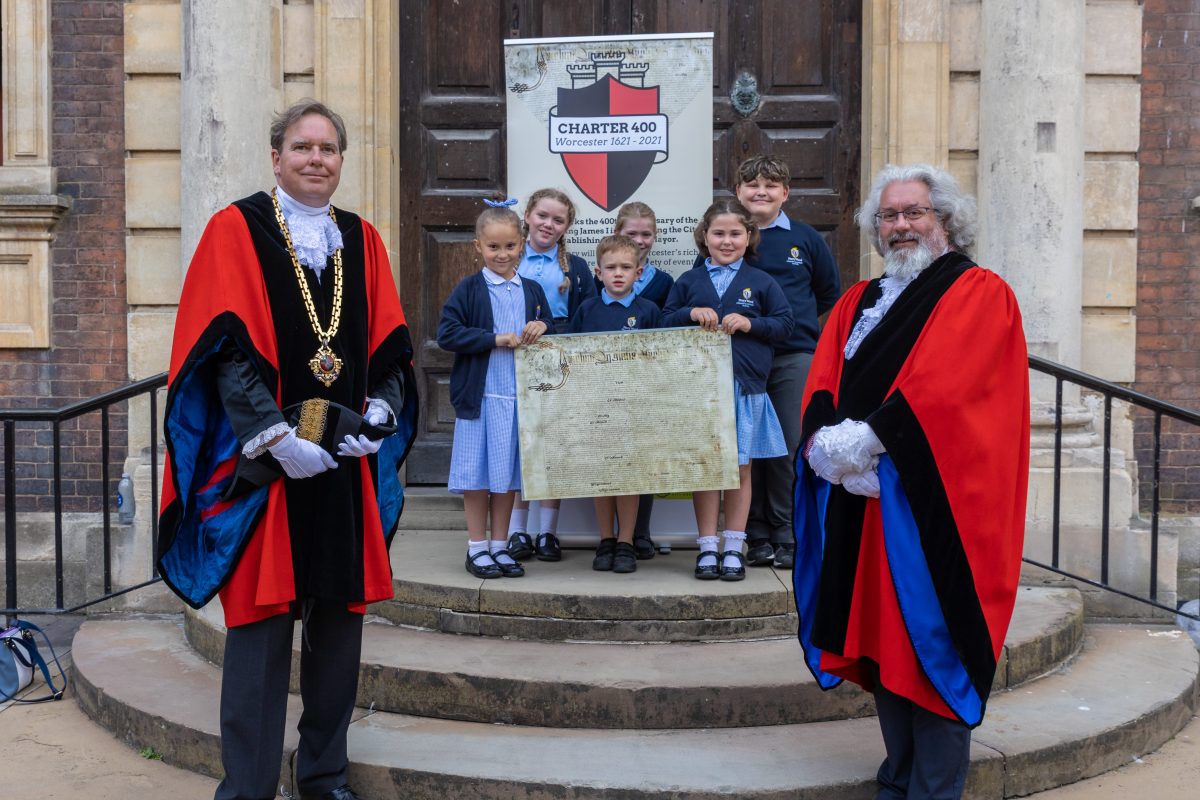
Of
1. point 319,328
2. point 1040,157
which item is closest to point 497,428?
point 319,328

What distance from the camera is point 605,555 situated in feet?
16.5

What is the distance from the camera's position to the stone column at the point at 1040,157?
19.4 ft

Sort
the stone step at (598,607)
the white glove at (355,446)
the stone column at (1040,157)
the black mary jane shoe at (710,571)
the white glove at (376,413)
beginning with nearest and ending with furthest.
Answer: the white glove at (355,446), the white glove at (376,413), the stone step at (598,607), the black mary jane shoe at (710,571), the stone column at (1040,157)

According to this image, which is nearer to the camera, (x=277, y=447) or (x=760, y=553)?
(x=277, y=447)

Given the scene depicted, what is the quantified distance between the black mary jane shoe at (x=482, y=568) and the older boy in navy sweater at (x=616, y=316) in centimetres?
41

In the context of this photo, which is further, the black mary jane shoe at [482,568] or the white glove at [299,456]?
the black mary jane shoe at [482,568]

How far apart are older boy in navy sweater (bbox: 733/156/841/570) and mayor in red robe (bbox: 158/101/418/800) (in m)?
2.16

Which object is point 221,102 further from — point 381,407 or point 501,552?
point 381,407

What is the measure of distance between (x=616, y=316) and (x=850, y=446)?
2.00 metres

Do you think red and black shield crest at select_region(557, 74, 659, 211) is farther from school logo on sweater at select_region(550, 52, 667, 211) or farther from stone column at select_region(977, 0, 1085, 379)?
stone column at select_region(977, 0, 1085, 379)

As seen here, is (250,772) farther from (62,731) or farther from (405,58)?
(405,58)

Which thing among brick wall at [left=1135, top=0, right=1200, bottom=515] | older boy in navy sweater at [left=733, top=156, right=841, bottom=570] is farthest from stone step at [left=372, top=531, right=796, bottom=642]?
brick wall at [left=1135, top=0, right=1200, bottom=515]

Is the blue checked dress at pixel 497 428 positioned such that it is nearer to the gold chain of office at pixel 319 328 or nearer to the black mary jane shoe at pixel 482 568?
the black mary jane shoe at pixel 482 568

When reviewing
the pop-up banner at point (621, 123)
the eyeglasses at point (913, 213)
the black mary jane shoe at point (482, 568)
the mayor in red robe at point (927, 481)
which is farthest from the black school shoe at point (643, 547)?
the eyeglasses at point (913, 213)
